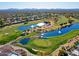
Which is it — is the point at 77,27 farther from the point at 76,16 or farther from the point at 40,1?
the point at 40,1

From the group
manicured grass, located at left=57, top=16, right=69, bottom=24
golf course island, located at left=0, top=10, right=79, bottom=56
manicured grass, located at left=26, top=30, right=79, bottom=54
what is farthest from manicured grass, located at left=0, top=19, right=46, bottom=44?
manicured grass, located at left=57, top=16, right=69, bottom=24

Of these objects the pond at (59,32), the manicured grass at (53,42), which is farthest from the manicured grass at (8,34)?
the pond at (59,32)

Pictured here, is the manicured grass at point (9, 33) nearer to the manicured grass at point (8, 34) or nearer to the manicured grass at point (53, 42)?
the manicured grass at point (8, 34)

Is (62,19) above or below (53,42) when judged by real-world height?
above

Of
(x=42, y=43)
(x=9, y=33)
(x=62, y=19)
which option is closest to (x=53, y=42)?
(x=42, y=43)

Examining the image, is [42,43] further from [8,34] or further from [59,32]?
[8,34]

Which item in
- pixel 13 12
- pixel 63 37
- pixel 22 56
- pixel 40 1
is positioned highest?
pixel 40 1

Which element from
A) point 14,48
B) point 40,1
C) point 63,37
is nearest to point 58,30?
point 63,37
